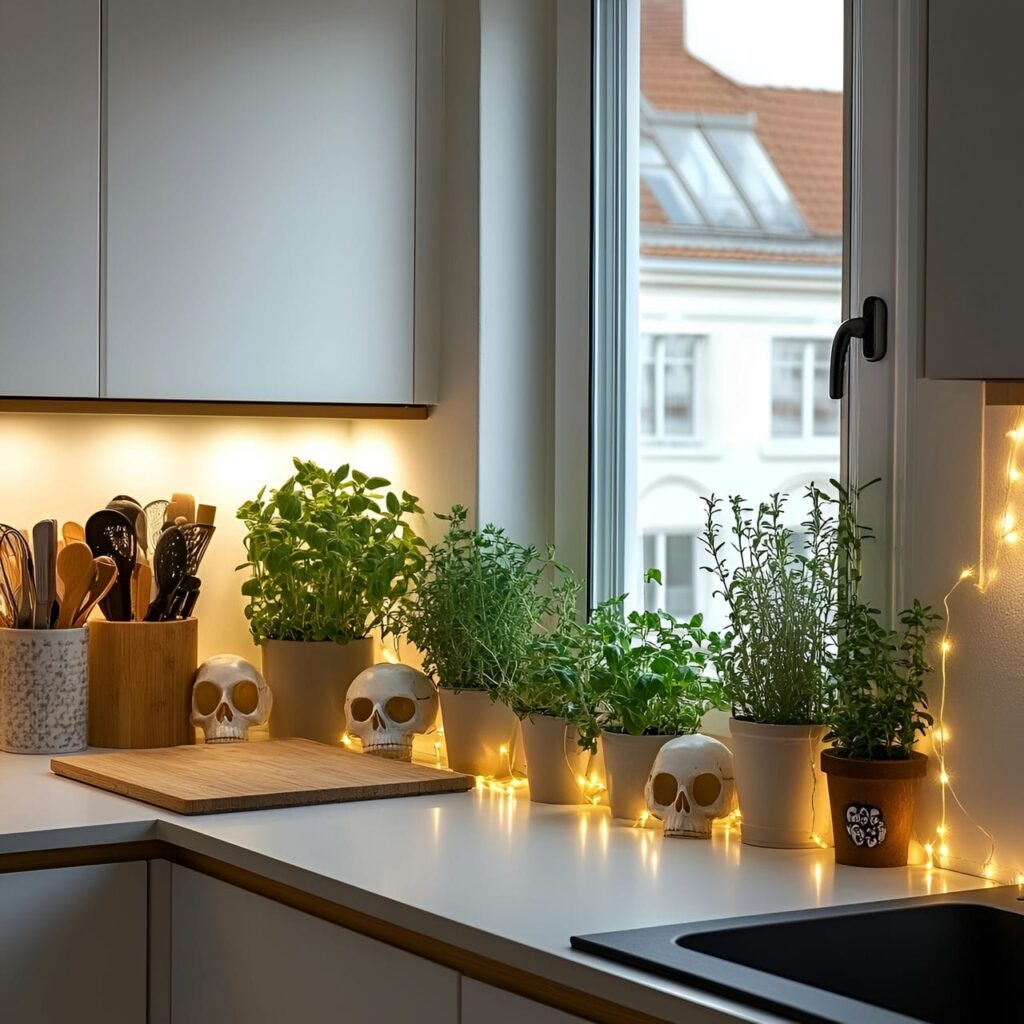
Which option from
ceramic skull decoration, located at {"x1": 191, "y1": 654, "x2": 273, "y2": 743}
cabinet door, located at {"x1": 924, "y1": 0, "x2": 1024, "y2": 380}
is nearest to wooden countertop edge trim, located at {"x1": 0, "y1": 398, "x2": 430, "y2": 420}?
ceramic skull decoration, located at {"x1": 191, "y1": 654, "x2": 273, "y2": 743}

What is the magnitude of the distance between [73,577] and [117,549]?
10cm

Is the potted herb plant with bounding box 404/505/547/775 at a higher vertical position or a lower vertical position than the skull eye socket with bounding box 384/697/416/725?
higher

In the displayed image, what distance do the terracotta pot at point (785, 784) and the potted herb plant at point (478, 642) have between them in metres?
0.47

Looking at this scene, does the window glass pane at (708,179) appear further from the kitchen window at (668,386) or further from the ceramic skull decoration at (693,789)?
the ceramic skull decoration at (693,789)

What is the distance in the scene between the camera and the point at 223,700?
262 centimetres

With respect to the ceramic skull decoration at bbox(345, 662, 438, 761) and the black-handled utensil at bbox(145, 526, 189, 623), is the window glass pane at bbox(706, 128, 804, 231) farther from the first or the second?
the black-handled utensil at bbox(145, 526, 189, 623)

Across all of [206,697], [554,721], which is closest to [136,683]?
[206,697]

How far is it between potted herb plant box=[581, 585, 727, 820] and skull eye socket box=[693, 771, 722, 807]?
0.10 meters

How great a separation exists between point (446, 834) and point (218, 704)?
0.68m

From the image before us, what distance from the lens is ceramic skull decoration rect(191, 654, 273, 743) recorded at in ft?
8.59

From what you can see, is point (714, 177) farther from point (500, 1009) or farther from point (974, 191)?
point (500, 1009)

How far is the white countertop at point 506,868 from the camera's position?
1597mm

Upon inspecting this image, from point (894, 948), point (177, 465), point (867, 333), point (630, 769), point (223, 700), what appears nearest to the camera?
point (894, 948)

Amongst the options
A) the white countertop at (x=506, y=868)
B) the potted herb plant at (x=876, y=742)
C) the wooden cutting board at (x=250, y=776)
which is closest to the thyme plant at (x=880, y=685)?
the potted herb plant at (x=876, y=742)
